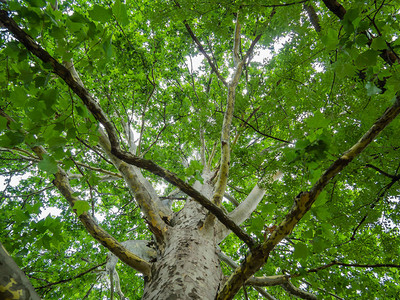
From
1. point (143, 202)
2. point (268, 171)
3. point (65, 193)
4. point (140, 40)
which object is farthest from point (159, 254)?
point (140, 40)

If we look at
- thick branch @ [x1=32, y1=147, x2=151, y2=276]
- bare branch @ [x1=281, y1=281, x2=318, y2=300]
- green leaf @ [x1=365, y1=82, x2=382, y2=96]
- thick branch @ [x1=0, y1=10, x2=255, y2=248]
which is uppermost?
green leaf @ [x1=365, y1=82, x2=382, y2=96]

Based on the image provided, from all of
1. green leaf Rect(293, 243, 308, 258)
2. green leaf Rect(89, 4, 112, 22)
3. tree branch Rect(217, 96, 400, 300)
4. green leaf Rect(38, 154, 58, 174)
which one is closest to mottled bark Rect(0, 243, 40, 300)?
green leaf Rect(38, 154, 58, 174)

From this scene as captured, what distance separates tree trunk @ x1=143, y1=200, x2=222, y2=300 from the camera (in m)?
1.30

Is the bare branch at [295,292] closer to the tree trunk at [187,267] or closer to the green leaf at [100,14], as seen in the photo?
the tree trunk at [187,267]

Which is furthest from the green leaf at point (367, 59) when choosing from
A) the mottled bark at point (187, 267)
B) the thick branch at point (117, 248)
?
the thick branch at point (117, 248)

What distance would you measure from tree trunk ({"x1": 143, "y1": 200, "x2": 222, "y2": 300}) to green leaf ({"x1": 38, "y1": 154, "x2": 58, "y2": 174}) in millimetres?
974

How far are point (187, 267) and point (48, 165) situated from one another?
115 centimetres

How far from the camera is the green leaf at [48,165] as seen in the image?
984 mm

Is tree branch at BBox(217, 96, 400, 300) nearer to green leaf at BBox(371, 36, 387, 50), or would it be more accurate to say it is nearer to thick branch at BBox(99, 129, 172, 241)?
green leaf at BBox(371, 36, 387, 50)

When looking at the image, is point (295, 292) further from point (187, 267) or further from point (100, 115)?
point (100, 115)

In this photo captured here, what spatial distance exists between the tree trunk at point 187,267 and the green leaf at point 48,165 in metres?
0.97

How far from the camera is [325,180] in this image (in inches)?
36.2

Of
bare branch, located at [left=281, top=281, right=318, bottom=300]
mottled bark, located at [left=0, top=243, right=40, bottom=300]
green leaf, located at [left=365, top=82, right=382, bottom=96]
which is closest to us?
mottled bark, located at [left=0, top=243, right=40, bottom=300]

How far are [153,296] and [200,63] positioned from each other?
6406 millimetres
